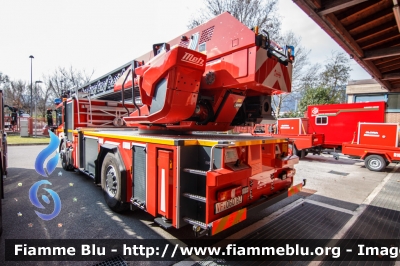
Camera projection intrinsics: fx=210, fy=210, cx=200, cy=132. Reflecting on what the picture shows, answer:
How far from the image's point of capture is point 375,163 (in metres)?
8.49

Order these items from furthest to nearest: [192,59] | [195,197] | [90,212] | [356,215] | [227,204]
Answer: [356,215], [90,212], [192,59], [227,204], [195,197]

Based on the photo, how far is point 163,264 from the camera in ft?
8.63

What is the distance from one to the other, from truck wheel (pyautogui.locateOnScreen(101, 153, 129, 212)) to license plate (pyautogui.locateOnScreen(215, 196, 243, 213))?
1814 millimetres

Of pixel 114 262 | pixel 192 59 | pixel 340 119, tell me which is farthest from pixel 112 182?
pixel 340 119

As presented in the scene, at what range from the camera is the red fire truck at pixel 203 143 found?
2566 mm

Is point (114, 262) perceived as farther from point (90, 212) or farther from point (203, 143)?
point (203, 143)

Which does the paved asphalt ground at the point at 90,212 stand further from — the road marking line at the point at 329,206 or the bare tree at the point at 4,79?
the bare tree at the point at 4,79

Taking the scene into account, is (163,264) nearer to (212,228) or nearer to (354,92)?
(212,228)

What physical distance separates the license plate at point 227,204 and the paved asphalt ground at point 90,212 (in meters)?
0.92

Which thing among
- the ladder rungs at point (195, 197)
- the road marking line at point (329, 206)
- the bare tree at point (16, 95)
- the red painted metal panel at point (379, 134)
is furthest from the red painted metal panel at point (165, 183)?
the bare tree at point (16, 95)

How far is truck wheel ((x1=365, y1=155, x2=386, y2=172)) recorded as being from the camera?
8234 millimetres

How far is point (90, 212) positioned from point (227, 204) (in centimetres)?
286

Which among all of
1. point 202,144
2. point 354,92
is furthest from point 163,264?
point 354,92

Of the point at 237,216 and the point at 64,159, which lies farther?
the point at 64,159
